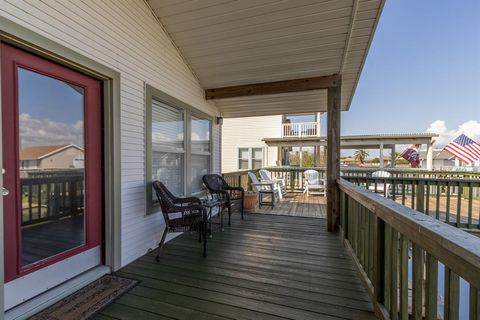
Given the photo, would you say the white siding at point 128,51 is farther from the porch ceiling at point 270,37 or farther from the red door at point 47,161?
the porch ceiling at point 270,37

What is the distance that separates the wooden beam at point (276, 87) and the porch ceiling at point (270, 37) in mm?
80

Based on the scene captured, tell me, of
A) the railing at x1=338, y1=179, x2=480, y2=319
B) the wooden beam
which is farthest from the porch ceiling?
the railing at x1=338, y1=179, x2=480, y2=319

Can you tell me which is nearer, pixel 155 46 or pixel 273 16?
pixel 273 16

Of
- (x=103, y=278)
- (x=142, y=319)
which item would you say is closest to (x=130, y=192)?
(x=103, y=278)

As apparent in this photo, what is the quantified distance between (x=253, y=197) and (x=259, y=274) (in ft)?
10.5

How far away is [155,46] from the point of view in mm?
3273

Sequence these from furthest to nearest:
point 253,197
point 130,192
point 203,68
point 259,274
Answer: point 253,197 → point 203,68 → point 130,192 → point 259,274

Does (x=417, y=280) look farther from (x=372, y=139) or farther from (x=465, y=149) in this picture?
(x=465, y=149)

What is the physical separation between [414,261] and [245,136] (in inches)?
409

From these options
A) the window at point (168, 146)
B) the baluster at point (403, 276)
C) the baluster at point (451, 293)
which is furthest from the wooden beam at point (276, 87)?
the baluster at point (451, 293)

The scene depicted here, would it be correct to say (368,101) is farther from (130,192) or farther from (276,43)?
(130,192)

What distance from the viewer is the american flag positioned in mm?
9453

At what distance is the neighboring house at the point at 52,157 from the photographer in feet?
6.21

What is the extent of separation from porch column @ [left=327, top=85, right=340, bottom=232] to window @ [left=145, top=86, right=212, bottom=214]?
241 centimetres
